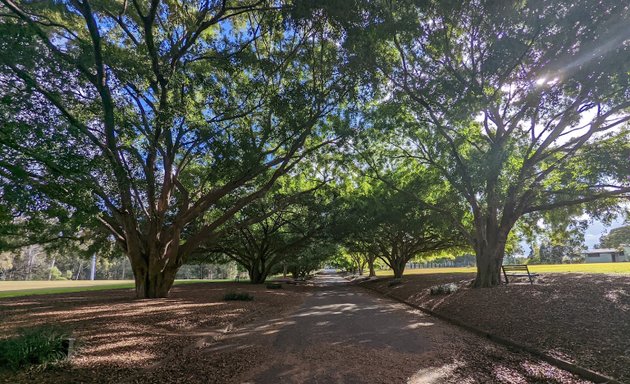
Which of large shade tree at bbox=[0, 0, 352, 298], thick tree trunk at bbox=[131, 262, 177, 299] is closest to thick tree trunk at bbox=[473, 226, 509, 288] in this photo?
large shade tree at bbox=[0, 0, 352, 298]

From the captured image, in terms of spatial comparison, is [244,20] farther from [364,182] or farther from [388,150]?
[364,182]

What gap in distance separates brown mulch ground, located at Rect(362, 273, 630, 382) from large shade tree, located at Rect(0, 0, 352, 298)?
25.8ft

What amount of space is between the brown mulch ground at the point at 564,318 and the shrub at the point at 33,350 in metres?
7.90

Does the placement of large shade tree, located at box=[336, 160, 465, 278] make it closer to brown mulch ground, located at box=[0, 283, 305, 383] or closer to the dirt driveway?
the dirt driveway

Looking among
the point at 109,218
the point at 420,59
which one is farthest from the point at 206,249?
the point at 420,59

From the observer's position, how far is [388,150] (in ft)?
55.1

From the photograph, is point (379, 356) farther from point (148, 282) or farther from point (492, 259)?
point (148, 282)

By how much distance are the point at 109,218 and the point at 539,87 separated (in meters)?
15.8

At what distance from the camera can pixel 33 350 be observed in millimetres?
4746

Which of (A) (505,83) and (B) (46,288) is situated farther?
(B) (46,288)

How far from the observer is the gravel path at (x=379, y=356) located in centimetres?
496

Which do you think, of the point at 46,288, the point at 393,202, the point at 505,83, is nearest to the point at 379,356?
the point at 505,83

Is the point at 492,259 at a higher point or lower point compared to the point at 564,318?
higher

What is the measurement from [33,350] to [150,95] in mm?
9395
